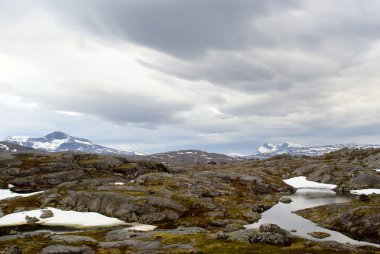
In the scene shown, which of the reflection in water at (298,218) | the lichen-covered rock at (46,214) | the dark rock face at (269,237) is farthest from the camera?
the lichen-covered rock at (46,214)

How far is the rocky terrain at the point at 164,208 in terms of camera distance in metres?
Result: 68.6

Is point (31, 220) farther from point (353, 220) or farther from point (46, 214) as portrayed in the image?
point (353, 220)

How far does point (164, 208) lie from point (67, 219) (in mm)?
31979

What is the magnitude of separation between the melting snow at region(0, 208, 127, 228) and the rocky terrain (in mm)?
3779

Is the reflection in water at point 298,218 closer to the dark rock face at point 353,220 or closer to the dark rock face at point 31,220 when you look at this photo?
the dark rock face at point 353,220

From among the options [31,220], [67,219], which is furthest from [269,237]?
[31,220]

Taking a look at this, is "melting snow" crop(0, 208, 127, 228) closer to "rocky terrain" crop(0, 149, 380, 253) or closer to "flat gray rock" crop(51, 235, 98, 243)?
"rocky terrain" crop(0, 149, 380, 253)

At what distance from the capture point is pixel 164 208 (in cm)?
11856

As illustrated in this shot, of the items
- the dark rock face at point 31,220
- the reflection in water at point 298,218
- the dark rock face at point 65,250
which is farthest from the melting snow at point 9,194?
the reflection in water at point 298,218

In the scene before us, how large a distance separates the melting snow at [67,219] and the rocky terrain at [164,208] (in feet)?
12.4

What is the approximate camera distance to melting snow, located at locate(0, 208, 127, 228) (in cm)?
11138

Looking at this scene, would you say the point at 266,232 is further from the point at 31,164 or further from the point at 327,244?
the point at 31,164

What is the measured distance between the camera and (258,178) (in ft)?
619

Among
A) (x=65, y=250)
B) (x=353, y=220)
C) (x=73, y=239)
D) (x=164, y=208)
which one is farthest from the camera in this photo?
(x=164, y=208)
